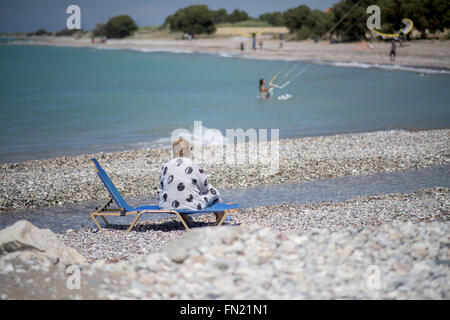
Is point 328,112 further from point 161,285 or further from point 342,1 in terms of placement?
point 342,1

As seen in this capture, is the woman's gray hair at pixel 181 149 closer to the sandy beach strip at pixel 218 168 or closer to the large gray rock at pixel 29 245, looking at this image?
the large gray rock at pixel 29 245

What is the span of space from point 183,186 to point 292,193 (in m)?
3.67

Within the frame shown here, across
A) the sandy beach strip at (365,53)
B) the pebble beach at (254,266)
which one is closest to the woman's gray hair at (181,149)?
the pebble beach at (254,266)

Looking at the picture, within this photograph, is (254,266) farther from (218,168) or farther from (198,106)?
(198,106)

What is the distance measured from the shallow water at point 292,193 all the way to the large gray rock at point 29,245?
3.08m

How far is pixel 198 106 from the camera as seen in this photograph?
93.9 feet

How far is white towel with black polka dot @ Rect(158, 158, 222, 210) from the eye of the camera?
6852 mm

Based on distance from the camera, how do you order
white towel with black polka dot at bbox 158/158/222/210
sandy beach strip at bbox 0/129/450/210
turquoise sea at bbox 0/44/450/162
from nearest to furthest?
white towel with black polka dot at bbox 158/158/222/210 → sandy beach strip at bbox 0/129/450/210 → turquoise sea at bbox 0/44/450/162

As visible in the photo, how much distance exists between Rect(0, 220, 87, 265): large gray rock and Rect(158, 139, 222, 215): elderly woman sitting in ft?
6.70

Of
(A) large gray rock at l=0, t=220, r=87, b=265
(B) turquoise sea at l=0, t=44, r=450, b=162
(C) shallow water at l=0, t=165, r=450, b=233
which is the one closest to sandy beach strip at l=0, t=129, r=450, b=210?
(C) shallow water at l=0, t=165, r=450, b=233

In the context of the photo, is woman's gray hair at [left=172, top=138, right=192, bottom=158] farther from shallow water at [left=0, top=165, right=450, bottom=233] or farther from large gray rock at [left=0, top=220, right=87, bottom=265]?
large gray rock at [left=0, top=220, right=87, bottom=265]
